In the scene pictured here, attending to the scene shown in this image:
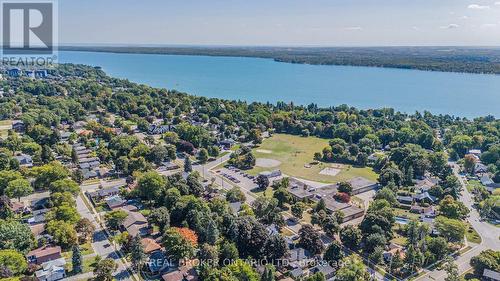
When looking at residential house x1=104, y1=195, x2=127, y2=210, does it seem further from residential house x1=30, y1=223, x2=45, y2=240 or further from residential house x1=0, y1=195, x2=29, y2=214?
residential house x1=0, y1=195, x2=29, y2=214

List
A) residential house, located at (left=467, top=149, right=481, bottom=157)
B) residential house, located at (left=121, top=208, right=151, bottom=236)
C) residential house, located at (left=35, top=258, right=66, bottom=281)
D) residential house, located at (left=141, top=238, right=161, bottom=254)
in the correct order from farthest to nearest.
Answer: residential house, located at (left=467, top=149, right=481, bottom=157) < residential house, located at (left=121, top=208, right=151, bottom=236) < residential house, located at (left=141, top=238, right=161, bottom=254) < residential house, located at (left=35, top=258, right=66, bottom=281)

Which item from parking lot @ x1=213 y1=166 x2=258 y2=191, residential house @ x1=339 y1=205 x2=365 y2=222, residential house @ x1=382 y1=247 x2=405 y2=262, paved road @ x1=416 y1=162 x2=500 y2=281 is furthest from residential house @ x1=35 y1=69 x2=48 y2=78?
paved road @ x1=416 y1=162 x2=500 y2=281

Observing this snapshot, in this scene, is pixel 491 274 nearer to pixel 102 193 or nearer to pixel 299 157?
pixel 299 157

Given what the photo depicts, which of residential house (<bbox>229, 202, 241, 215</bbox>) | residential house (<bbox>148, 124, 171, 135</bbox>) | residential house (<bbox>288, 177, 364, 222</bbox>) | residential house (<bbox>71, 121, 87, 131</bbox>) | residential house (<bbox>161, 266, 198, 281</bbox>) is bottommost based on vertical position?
residential house (<bbox>161, 266, 198, 281</bbox>)

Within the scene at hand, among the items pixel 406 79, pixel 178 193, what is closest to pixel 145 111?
pixel 178 193

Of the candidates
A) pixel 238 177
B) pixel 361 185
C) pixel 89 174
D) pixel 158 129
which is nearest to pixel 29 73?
pixel 158 129

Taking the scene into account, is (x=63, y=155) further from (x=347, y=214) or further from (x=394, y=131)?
(x=394, y=131)
